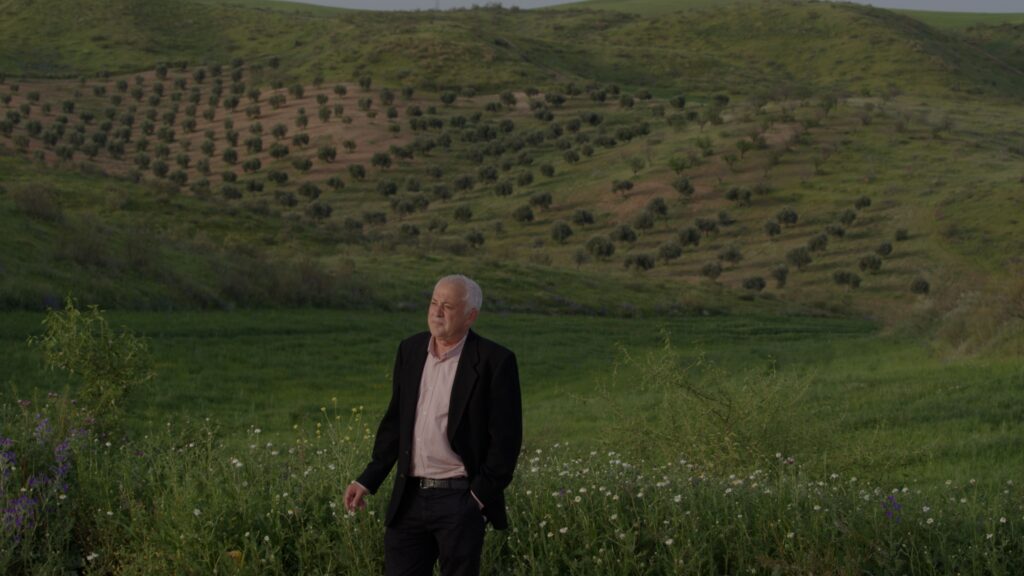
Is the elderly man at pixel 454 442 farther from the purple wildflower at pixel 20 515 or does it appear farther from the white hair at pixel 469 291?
the purple wildflower at pixel 20 515

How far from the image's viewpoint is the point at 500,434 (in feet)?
17.4

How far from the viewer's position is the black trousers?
17.4ft

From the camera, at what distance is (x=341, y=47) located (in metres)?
107

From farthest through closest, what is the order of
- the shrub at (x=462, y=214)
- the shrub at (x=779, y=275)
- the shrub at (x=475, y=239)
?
the shrub at (x=462, y=214)
the shrub at (x=475, y=239)
the shrub at (x=779, y=275)

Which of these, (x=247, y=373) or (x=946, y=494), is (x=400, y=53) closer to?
(x=247, y=373)

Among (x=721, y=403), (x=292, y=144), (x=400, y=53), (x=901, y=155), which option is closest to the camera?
(x=721, y=403)

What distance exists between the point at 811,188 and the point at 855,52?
68.6 m

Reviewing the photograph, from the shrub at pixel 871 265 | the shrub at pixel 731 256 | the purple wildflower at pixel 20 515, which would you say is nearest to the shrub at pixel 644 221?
the shrub at pixel 731 256

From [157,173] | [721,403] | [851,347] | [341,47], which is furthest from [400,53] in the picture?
[721,403]

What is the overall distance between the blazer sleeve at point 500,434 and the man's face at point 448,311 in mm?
285

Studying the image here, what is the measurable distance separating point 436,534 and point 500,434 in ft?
2.01

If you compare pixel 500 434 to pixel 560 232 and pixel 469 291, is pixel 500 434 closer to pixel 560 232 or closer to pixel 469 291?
pixel 469 291

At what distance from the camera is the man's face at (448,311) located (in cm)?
534

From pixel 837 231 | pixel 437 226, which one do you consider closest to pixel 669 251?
pixel 837 231
